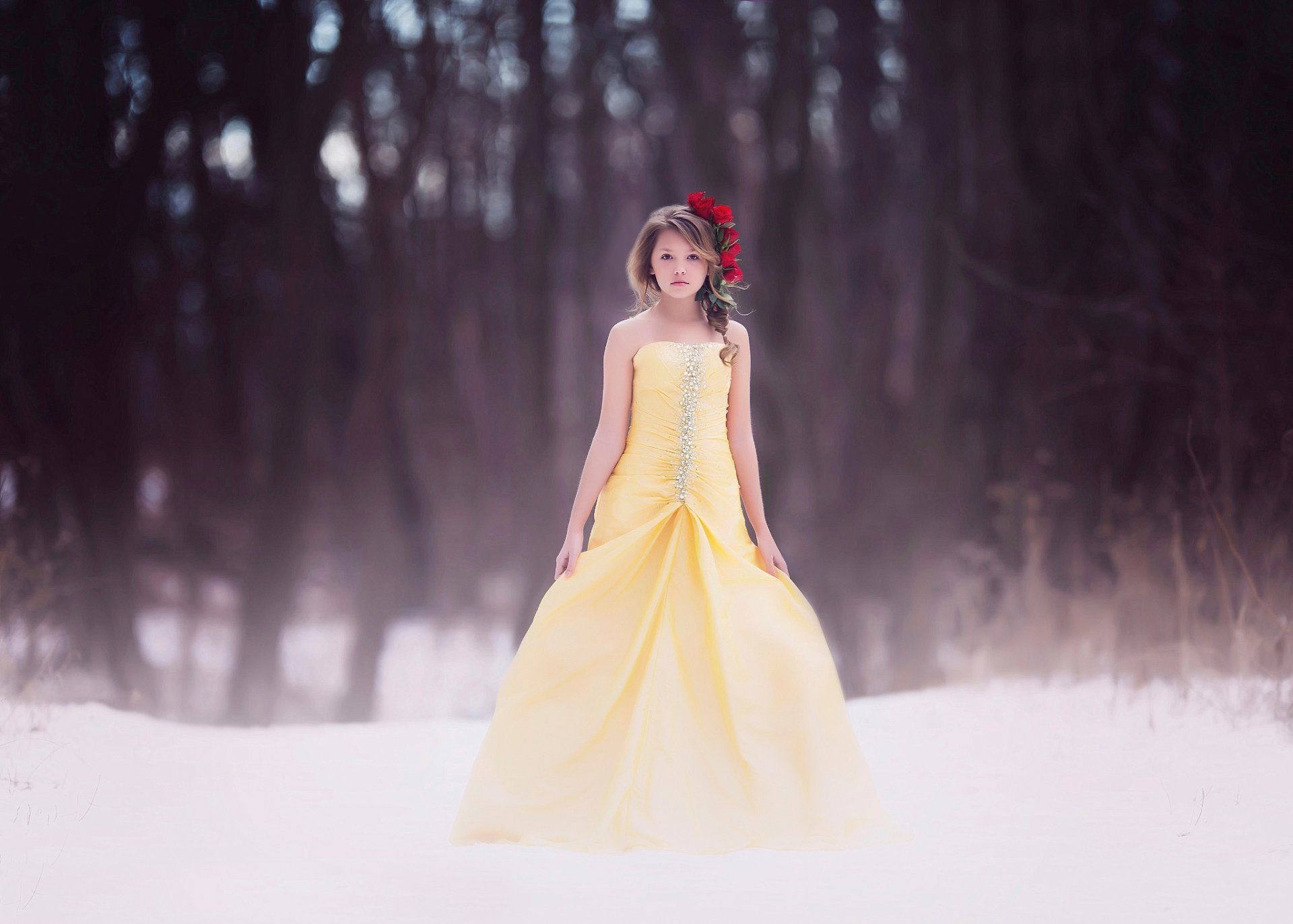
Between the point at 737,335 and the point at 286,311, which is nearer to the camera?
the point at 737,335

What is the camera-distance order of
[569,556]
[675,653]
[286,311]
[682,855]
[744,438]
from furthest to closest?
[286,311] < [744,438] < [569,556] < [675,653] < [682,855]

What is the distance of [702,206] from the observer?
91.7 inches

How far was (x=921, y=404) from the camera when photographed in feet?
11.6

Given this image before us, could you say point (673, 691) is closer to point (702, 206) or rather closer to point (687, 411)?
point (687, 411)

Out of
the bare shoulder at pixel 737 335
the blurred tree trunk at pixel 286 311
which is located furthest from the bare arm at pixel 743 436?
the blurred tree trunk at pixel 286 311

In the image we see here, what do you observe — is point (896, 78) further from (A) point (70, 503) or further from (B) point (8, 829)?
(B) point (8, 829)

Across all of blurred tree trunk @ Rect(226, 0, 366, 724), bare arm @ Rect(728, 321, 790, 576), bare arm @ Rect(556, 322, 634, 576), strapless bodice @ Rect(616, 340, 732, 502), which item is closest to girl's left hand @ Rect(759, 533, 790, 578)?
bare arm @ Rect(728, 321, 790, 576)

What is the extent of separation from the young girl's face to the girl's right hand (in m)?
0.56

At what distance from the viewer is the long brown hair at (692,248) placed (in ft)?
7.49

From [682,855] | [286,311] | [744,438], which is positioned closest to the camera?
[682,855]

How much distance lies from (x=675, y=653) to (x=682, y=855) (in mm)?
380

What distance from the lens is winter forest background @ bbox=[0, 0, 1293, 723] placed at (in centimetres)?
327

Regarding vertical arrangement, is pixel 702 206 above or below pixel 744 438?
above

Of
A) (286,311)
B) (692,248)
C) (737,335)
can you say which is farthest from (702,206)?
(286,311)
